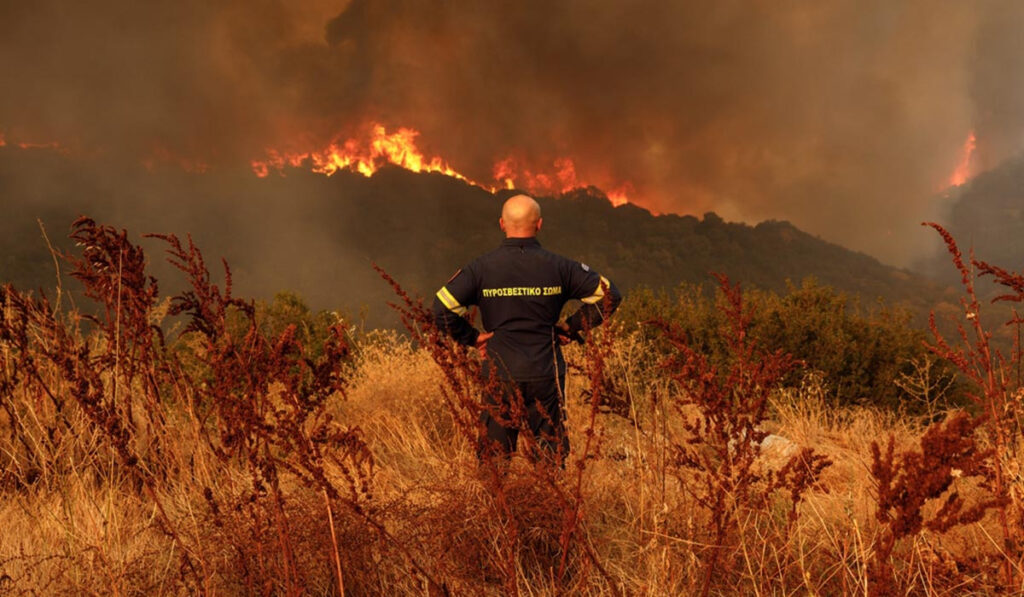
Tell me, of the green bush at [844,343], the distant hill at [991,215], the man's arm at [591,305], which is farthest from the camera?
the distant hill at [991,215]

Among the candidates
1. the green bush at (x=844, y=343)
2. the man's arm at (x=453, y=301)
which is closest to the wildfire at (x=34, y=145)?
the green bush at (x=844, y=343)

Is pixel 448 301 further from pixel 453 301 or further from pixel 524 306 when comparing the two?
pixel 524 306

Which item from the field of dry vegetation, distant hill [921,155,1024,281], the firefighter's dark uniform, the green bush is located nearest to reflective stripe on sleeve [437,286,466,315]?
the firefighter's dark uniform

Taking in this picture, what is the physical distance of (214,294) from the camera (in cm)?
296

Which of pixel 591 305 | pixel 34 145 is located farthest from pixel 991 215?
pixel 34 145

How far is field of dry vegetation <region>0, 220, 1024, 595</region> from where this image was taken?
1.83 metres

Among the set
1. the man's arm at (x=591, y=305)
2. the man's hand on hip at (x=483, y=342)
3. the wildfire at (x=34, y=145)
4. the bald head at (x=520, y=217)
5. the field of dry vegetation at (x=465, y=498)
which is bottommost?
the field of dry vegetation at (x=465, y=498)

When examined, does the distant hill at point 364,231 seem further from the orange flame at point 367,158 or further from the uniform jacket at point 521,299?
the uniform jacket at point 521,299

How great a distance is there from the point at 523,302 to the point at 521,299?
2cm

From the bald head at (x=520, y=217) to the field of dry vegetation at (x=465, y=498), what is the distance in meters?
1.19

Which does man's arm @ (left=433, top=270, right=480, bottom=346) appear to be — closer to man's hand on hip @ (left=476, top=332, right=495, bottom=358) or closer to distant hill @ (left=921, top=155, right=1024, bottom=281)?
man's hand on hip @ (left=476, top=332, right=495, bottom=358)

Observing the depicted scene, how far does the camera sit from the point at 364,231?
99.1 m

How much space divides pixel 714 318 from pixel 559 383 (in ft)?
25.7

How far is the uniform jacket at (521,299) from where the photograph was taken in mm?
3910
